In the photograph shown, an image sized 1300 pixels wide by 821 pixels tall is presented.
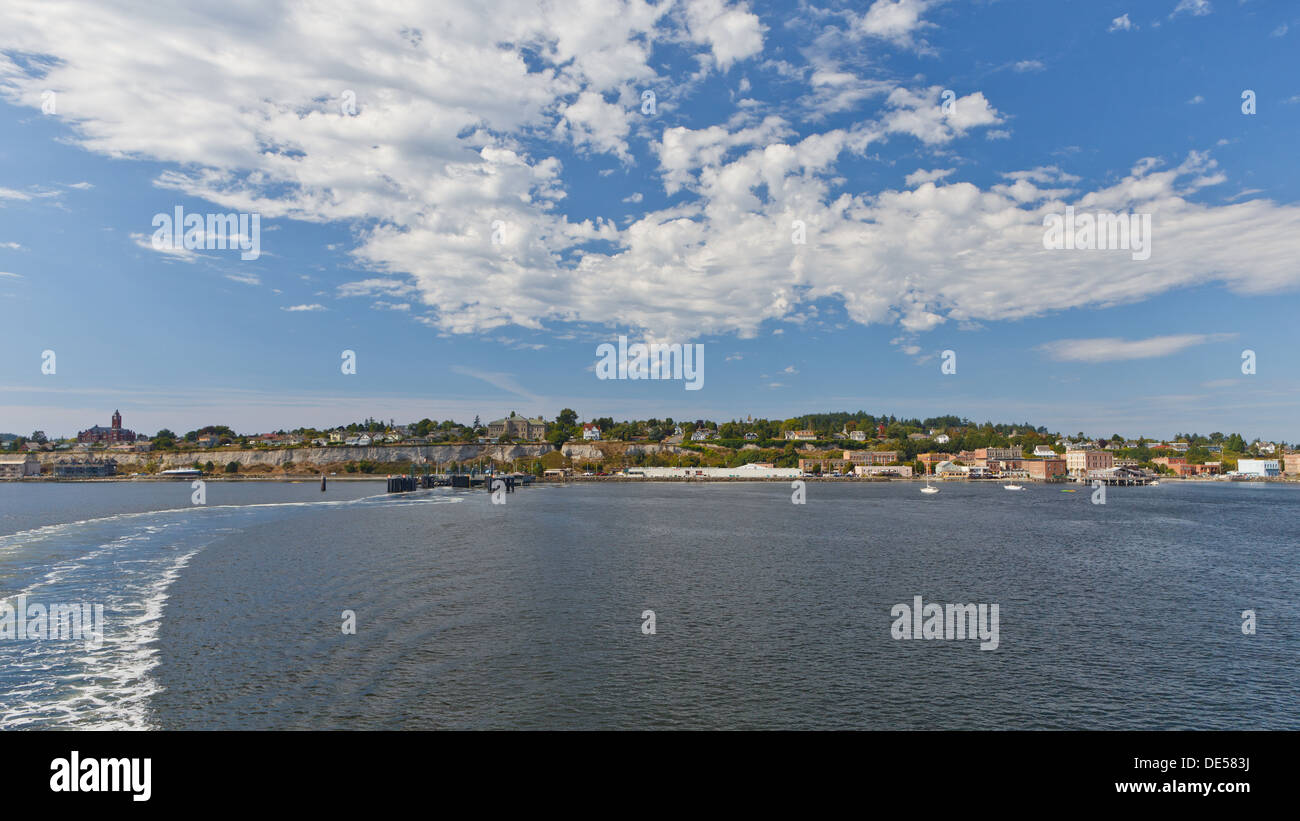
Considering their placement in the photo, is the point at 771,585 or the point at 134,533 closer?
the point at 771,585

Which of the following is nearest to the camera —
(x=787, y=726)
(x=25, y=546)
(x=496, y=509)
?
(x=787, y=726)

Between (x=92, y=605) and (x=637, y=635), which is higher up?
(x=92, y=605)

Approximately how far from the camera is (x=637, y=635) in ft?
91.1

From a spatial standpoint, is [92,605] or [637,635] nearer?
[637,635]

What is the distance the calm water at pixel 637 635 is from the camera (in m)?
19.7

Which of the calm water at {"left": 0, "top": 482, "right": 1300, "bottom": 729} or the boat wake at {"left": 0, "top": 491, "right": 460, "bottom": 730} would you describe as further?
the calm water at {"left": 0, "top": 482, "right": 1300, "bottom": 729}

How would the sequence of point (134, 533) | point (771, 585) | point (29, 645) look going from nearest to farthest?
point (29, 645), point (771, 585), point (134, 533)

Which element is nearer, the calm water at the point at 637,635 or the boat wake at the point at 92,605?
the boat wake at the point at 92,605

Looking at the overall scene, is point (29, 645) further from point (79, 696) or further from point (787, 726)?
point (787, 726)

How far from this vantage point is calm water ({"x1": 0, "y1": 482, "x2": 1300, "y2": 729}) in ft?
64.6
